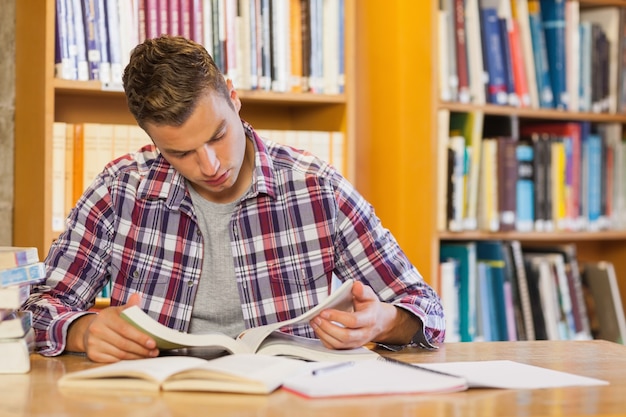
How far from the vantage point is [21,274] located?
1399 millimetres

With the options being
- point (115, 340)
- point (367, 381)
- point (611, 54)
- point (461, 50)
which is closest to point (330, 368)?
point (367, 381)

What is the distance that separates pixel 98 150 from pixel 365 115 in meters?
0.93

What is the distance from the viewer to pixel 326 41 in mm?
2516

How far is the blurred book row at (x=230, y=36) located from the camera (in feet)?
7.39

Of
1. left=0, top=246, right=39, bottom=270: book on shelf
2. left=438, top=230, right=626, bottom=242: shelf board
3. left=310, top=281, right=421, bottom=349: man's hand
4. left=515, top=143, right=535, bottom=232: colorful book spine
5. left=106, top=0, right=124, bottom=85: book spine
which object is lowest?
left=310, top=281, right=421, bottom=349: man's hand

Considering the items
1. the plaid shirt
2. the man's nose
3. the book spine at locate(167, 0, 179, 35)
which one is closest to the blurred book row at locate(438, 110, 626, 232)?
the book spine at locate(167, 0, 179, 35)

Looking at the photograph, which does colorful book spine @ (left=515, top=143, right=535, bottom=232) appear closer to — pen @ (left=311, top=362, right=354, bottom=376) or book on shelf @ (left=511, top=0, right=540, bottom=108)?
book on shelf @ (left=511, top=0, right=540, bottom=108)

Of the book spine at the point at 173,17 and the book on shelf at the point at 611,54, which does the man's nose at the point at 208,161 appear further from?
the book on shelf at the point at 611,54

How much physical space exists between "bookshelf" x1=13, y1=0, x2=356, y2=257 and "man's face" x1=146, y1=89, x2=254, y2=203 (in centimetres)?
66

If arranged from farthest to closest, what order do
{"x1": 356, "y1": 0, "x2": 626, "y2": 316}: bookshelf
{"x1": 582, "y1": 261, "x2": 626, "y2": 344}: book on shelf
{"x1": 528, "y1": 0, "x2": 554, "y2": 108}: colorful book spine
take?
1. {"x1": 582, "y1": 261, "x2": 626, "y2": 344}: book on shelf
2. {"x1": 528, "y1": 0, "x2": 554, "y2": 108}: colorful book spine
3. {"x1": 356, "y1": 0, "x2": 626, "y2": 316}: bookshelf

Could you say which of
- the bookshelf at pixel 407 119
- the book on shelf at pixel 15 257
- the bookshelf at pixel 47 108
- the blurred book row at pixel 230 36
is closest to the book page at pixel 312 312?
the book on shelf at pixel 15 257

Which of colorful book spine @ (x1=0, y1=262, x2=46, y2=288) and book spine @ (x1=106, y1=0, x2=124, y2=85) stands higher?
book spine @ (x1=106, y1=0, x2=124, y2=85)

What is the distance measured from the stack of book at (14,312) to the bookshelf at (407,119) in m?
1.45

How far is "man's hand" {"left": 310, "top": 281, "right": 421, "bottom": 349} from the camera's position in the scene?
4.64 ft
